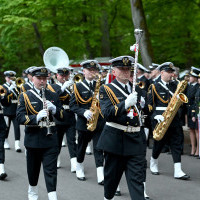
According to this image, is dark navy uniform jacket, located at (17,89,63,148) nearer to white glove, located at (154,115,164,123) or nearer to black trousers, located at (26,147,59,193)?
black trousers, located at (26,147,59,193)

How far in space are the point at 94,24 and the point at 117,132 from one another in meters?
14.1

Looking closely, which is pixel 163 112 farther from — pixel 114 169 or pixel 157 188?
pixel 114 169

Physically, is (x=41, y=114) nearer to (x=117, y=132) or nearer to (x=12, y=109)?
(x=117, y=132)

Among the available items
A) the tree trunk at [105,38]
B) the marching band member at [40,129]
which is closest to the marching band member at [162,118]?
the marching band member at [40,129]

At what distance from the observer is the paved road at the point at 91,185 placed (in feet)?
23.4

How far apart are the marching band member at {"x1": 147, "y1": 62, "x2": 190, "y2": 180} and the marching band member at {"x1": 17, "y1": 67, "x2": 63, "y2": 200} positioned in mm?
2571

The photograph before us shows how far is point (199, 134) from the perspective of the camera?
9.51m

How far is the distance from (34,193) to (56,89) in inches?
122

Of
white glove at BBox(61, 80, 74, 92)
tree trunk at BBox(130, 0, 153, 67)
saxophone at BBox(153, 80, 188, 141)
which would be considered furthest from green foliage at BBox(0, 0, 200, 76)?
saxophone at BBox(153, 80, 188, 141)

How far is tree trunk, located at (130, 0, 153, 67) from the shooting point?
13797mm

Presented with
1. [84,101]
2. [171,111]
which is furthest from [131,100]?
[171,111]

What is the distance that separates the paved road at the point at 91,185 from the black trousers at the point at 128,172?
4.97ft

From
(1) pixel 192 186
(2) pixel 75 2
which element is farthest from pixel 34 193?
(2) pixel 75 2

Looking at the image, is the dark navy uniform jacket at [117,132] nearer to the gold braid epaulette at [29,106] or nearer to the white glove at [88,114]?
the gold braid epaulette at [29,106]
